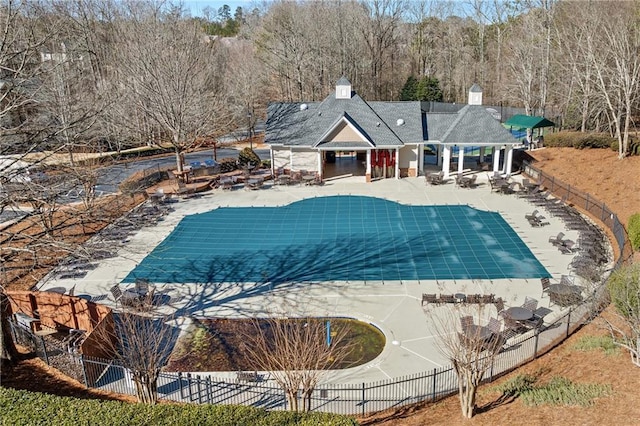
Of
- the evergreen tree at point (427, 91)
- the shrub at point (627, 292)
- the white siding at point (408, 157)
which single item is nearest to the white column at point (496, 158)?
the white siding at point (408, 157)

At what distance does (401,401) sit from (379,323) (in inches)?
176

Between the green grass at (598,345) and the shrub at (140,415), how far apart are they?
7.85m

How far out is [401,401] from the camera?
12219 millimetres

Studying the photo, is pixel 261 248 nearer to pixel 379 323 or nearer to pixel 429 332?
pixel 379 323

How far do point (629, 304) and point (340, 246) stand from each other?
1265cm

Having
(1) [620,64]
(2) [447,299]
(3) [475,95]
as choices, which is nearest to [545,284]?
(2) [447,299]

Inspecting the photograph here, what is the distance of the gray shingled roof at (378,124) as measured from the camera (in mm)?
33406

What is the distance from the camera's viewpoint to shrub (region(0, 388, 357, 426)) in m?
9.37

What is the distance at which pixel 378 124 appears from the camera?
1374 inches

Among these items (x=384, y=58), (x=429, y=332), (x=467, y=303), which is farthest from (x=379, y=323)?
(x=384, y=58)

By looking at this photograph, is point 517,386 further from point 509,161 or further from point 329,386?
point 509,161

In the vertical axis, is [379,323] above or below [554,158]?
below

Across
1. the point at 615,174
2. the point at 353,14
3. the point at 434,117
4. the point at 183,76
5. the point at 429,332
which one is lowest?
the point at 429,332

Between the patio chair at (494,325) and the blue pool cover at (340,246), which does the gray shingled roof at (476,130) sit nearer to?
the blue pool cover at (340,246)
